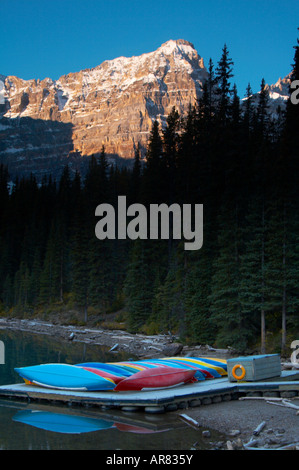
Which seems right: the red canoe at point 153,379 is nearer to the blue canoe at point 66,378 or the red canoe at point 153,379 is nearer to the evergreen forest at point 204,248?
the blue canoe at point 66,378

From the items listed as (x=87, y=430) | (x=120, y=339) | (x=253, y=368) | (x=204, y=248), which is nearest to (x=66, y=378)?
(x=87, y=430)

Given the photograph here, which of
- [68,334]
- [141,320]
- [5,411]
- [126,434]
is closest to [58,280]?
[68,334]

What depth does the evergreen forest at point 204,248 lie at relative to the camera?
2803 centimetres

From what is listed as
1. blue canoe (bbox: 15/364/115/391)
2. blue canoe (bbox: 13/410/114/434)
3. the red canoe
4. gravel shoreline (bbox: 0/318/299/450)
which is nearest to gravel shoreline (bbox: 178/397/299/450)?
gravel shoreline (bbox: 0/318/299/450)

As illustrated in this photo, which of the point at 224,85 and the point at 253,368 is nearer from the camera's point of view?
Answer: the point at 253,368

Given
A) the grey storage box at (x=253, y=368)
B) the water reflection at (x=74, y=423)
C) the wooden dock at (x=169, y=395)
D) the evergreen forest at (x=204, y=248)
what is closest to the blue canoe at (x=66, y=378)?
the wooden dock at (x=169, y=395)

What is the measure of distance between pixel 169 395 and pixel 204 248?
19.4 m

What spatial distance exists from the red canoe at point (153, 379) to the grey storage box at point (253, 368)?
6.18 ft

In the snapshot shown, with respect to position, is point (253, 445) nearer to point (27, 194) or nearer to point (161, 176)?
point (161, 176)

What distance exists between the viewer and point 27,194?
84875 millimetres

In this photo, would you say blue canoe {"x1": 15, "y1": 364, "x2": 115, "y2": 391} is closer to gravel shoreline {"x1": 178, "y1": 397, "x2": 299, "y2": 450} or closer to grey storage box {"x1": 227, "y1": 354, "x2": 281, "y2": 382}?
gravel shoreline {"x1": 178, "y1": 397, "x2": 299, "y2": 450}

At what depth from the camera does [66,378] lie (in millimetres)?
18594

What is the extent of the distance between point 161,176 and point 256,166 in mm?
21641

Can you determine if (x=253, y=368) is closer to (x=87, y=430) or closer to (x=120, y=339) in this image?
(x=87, y=430)
